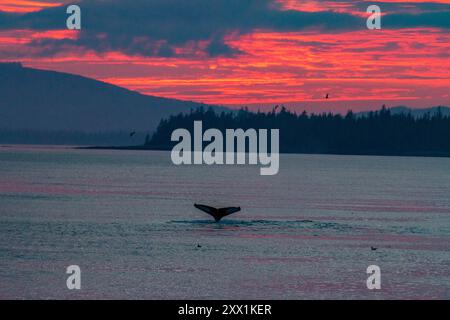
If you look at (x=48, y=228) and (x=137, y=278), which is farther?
(x=48, y=228)

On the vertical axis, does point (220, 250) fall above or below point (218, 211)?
below

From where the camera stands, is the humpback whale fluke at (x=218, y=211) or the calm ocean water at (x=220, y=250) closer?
the calm ocean water at (x=220, y=250)

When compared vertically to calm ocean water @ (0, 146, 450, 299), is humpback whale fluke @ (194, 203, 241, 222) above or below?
above

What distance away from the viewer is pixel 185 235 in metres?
72.9

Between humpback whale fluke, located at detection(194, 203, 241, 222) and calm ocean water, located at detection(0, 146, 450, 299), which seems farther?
humpback whale fluke, located at detection(194, 203, 241, 222)

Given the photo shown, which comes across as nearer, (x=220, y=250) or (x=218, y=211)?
(x=220, y=250)

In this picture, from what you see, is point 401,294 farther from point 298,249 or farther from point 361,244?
point 361,244

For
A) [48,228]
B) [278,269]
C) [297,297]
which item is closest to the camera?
[297,297]

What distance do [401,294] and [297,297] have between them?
518 centimetres

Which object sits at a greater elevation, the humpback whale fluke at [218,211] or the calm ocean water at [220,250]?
the humpback whale fluke at [218,211]
